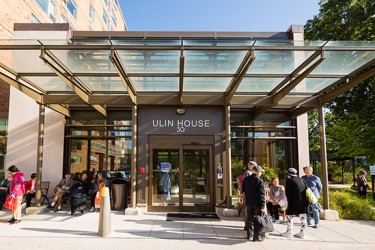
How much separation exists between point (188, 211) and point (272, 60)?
5.50m

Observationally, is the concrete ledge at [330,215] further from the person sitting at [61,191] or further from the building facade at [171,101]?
the person sitting at [61,191]

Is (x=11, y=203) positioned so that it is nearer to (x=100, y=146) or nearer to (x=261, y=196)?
(x=100, y=146)

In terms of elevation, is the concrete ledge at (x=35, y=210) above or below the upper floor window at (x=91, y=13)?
below

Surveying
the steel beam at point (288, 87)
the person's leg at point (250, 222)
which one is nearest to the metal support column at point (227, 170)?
the steel beam at point (288, 87)

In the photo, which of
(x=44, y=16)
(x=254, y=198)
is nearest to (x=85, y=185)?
(x=254, y=198)

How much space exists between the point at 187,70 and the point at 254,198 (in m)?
3.99

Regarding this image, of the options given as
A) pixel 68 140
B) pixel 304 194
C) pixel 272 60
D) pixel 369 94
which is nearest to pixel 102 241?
pixel 304 194

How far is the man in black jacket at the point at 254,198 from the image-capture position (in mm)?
6457

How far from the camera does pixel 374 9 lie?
1672cm

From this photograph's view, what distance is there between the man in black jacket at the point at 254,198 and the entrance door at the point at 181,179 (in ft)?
11.1

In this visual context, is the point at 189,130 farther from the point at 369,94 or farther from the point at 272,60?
the point at 369,94

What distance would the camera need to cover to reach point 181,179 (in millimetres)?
9977

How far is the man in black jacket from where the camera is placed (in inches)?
254

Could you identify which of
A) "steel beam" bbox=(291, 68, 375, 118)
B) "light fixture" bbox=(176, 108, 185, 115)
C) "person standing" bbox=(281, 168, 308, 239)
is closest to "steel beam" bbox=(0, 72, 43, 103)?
"light fixture" bbox=(176, 108, 185, 115)
